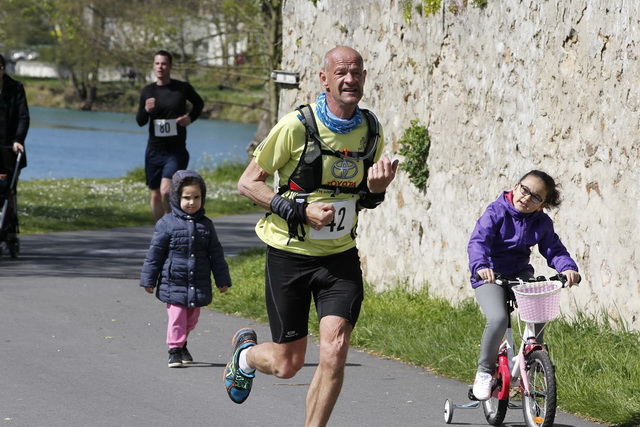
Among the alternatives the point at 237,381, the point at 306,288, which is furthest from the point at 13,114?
the point at 306,288

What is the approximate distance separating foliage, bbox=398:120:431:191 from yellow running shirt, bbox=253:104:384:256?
428cm

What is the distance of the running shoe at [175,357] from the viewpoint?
7.82m

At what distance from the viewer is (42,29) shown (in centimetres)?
5381

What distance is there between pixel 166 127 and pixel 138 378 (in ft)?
20.2

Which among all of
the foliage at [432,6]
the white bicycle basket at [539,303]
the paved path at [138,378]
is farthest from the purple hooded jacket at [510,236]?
the foliage at [432,6]

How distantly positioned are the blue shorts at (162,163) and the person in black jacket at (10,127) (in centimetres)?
144

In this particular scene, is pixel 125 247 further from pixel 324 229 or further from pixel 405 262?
pixel 324 229

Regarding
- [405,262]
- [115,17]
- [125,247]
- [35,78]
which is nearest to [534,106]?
[405,262]

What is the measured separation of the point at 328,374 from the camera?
5.48 metres

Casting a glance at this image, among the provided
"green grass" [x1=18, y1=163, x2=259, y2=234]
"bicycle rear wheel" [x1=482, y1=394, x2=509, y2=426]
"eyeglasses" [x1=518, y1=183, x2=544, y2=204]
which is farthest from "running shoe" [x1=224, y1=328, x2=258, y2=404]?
"green grass" [x1=18, y1=163, x2=259, y2=234]

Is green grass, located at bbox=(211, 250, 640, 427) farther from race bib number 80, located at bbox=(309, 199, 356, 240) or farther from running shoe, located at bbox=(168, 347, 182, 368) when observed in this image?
race bib number 80, located at bbox=(309, 199, 356, 240)

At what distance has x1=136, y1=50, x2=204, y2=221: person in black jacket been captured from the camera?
13227 mm

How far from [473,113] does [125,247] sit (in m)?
6.63

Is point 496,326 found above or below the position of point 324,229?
below
